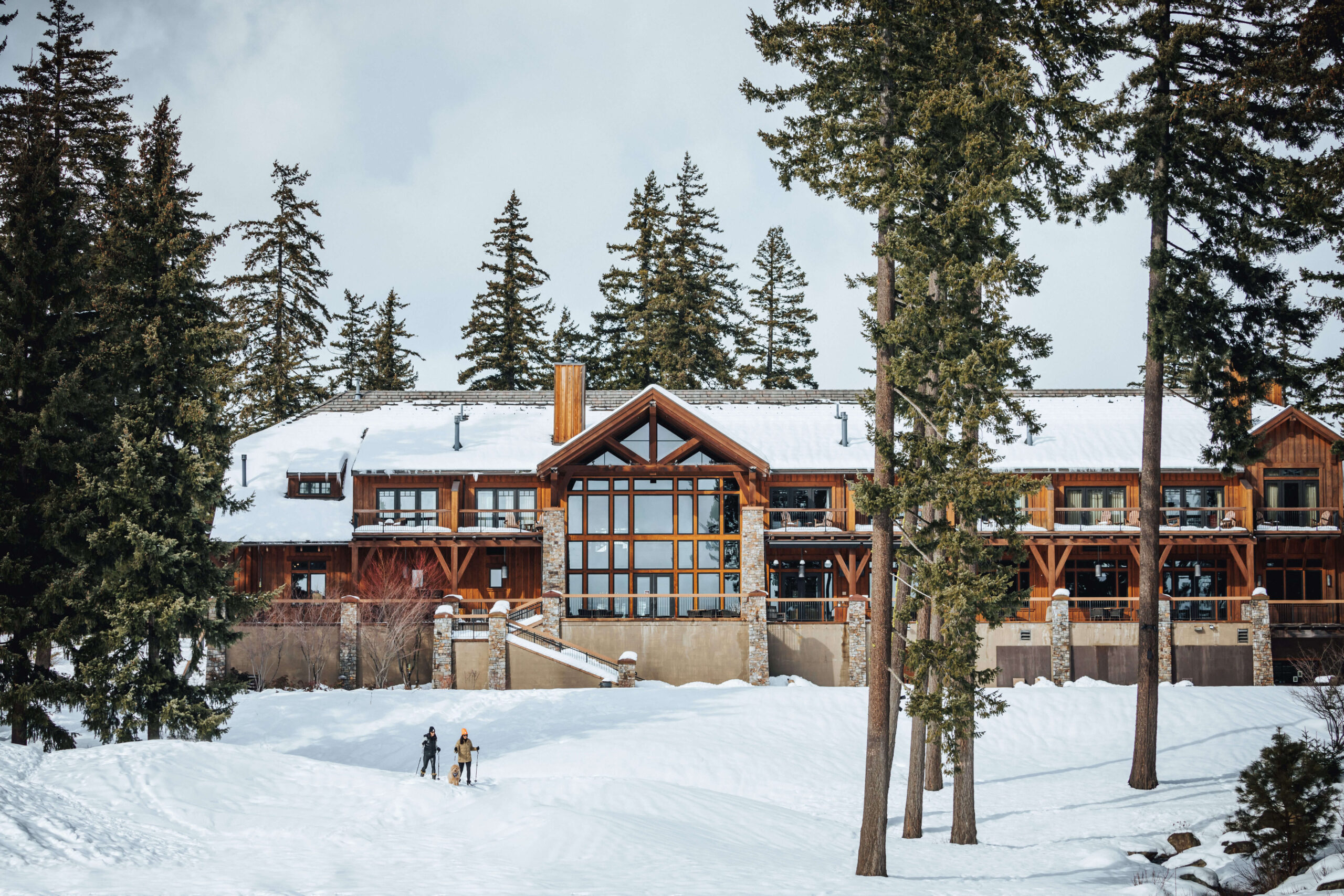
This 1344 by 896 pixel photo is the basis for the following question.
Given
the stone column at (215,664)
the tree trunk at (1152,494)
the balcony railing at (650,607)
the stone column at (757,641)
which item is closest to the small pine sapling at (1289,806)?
the tree trunk at (1152,494)

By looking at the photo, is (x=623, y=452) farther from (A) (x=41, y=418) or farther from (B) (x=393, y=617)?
(A) (x=41, y=418)

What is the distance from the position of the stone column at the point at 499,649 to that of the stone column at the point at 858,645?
9.72 meters

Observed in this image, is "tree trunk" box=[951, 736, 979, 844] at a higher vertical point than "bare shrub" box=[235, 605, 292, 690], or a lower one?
lower

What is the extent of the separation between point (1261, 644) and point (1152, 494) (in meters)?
12.4

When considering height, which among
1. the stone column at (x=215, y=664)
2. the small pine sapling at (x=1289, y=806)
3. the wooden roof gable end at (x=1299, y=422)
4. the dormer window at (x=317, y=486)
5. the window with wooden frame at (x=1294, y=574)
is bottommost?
the stone column at (x=215, y=664)

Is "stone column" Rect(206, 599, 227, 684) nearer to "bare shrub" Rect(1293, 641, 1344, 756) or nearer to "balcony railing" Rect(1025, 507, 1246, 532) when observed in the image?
"balcony railing" Rect(1025, 507, 1246, 532)

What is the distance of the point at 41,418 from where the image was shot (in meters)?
21.0

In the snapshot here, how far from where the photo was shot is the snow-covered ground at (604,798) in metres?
15.1

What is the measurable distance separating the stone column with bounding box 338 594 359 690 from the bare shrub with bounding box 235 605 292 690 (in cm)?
158

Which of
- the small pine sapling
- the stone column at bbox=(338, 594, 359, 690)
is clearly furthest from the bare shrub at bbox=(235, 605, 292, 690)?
the small pine sapling

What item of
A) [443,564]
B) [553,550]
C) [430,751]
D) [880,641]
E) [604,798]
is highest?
[553,550]

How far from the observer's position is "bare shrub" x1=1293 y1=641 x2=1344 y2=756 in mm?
19625

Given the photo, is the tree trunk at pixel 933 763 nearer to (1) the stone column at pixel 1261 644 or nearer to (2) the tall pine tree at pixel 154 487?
(1) the stone column at pixel 1261 644

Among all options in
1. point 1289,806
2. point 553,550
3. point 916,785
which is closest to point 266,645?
point 553,550
